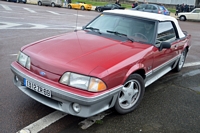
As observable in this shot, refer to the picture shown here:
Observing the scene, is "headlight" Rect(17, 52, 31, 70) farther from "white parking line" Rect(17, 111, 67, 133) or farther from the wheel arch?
the wheel arch

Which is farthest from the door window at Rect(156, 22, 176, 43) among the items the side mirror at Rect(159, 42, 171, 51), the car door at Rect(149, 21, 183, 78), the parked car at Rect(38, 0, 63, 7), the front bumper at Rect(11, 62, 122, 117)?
the parked car at Rect(38, 0, 63, 7)

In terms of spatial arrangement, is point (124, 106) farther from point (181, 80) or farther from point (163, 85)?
point (181, 80)

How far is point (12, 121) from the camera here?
3070 millimetres

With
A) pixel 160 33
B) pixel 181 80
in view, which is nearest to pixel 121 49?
pixel 160 33

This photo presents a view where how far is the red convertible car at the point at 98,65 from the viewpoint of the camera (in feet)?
9.19

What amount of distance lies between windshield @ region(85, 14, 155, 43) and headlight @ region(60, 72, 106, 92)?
1585mm

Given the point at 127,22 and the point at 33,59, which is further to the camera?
the point at 127,22

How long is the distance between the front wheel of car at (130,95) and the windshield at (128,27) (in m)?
0.91

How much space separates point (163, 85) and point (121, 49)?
1782 millimetres

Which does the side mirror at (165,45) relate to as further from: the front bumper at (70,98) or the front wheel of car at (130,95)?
the front bumper at (70,98)

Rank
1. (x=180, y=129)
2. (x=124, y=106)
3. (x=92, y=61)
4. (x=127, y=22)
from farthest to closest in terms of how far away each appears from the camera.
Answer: (x=127, y=22) < (x=124, y=106) < (x=180, y=129) < (x=92, y=61)

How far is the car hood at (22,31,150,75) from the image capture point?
2.90 metres

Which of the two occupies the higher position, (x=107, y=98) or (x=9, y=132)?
(x=107, y=98)

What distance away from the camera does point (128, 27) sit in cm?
422
